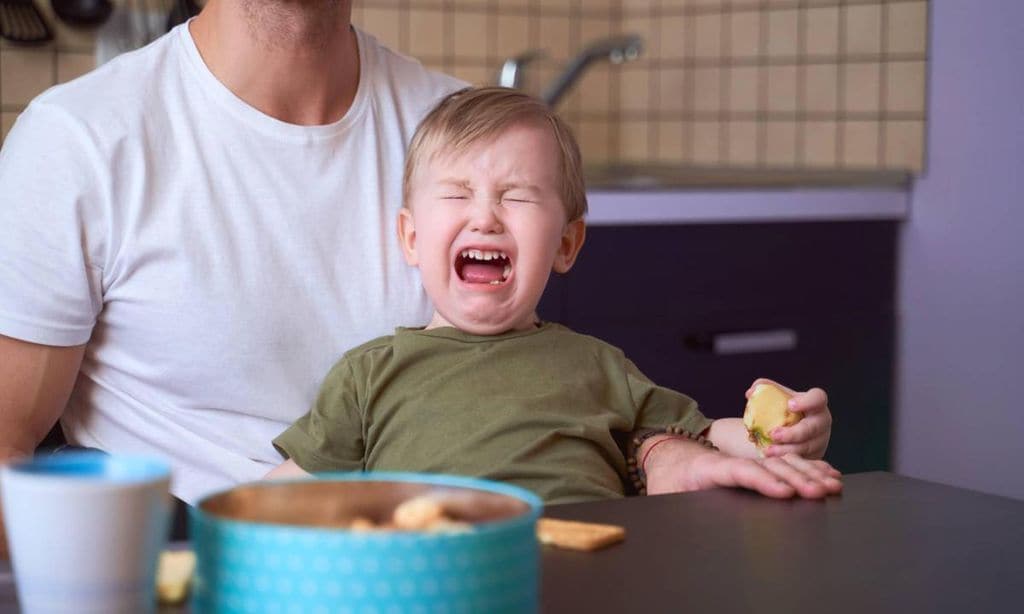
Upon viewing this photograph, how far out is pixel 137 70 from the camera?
1.51m

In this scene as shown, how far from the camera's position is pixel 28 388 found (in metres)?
1.40

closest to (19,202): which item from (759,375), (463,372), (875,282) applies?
(463,372)

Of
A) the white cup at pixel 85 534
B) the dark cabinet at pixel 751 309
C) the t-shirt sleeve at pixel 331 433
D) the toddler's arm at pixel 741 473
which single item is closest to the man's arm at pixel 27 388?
the t-shirt sleeve at pixel 331 433

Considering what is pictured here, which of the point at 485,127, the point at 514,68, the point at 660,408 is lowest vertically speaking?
the point at 660,408

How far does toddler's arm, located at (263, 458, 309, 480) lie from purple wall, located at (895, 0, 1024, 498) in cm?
180

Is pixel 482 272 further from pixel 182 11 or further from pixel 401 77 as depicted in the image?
pixel 182 11

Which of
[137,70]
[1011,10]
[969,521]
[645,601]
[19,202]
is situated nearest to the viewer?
[645,601]

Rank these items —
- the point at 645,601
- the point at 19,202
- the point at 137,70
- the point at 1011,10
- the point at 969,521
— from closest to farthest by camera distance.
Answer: the point at 645,601
the point at 969,521
the point at 19,202
the point at 137,70
the point at 1011,10

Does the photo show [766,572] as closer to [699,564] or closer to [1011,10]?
[699,564]

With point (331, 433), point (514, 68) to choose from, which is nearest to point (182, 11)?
point (514, 68)

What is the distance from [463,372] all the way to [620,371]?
17cm

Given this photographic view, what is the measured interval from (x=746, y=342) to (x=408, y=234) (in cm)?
134

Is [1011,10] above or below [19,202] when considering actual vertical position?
above

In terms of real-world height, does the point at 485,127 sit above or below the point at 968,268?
above
